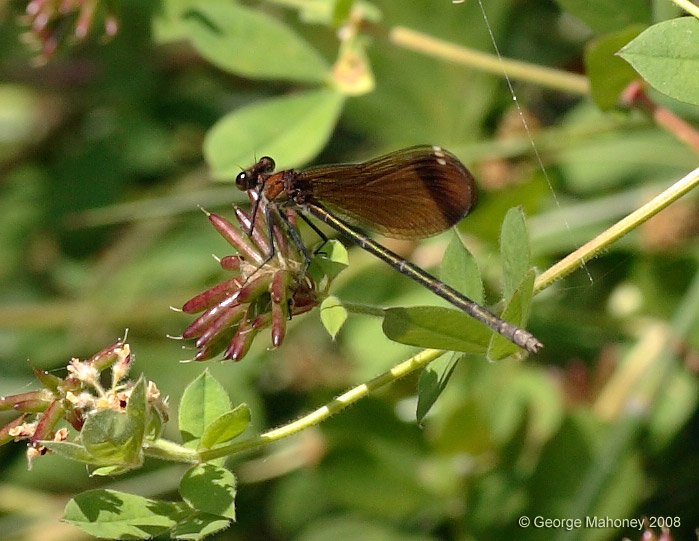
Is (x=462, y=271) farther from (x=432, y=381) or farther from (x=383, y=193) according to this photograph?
(x=383, y=193)

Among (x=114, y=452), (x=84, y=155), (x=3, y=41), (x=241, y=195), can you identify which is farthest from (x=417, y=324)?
(x=3, y=41)

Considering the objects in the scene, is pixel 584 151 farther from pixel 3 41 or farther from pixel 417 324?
pixel 3 41

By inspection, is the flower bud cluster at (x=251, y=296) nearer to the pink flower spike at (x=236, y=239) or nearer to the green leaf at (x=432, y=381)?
the pink flower spike at (x=236, y=239)

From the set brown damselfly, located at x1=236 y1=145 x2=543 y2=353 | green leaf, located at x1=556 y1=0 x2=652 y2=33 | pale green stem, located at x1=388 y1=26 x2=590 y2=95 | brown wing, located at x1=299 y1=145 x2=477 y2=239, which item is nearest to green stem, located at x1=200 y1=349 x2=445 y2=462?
brown damselfly, located at x1=236 y1=145 x2=543 y2=353

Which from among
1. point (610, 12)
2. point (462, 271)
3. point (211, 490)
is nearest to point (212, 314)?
point (211, 490)

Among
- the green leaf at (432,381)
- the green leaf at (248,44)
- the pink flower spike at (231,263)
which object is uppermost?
the green leaf at (248,44)

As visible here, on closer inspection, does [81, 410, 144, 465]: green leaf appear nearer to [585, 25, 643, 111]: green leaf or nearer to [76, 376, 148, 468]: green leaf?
[76, 376, 148, 468]: green leaf

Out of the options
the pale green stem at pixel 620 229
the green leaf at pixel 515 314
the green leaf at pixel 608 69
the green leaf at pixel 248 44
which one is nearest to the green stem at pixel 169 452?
the green leaf at pixel 515 314

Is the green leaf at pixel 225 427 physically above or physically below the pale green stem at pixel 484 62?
below
